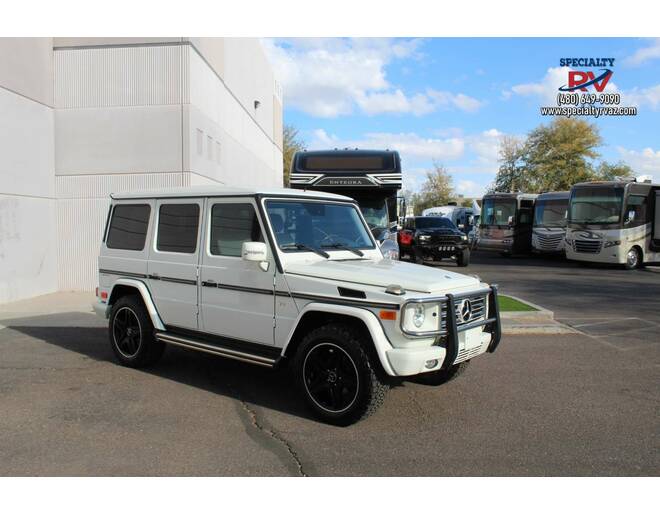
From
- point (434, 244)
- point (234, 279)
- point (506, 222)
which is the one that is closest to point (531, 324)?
point (234, 279)

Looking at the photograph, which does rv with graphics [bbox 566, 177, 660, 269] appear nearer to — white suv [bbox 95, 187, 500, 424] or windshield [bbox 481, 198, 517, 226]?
windshield [bbox 481, 198, 517, 226]

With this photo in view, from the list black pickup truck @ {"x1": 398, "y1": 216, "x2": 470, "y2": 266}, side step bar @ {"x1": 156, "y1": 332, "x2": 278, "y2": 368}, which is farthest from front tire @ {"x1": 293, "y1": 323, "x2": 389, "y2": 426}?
black pickup truck @ {"x1": 398, "y1": 216, "x2": 470, "y2": 266}

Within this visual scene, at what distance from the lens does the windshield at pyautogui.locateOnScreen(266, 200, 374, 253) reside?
5.53 metres

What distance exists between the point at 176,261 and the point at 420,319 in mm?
2923

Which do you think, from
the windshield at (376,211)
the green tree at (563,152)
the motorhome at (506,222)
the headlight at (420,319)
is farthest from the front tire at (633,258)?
the green tree at (563,152)

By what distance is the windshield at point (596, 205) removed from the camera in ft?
66.4

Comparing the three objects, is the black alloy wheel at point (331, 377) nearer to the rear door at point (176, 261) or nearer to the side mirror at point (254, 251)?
the side mirror at point (254, 251)

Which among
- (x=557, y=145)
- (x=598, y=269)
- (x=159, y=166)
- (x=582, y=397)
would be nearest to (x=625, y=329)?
(x=582, y=397)

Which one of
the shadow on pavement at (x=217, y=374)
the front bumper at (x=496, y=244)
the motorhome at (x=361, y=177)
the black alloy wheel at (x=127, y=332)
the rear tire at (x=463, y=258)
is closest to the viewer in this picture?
the shadow on pavement at (x=217, y=374)

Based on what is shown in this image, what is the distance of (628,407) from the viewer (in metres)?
5.43

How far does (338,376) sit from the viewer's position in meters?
4.86

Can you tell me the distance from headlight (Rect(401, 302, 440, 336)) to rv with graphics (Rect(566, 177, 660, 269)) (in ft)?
58.0

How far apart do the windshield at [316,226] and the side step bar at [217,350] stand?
1055mm

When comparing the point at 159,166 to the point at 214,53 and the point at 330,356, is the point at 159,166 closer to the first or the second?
the point at 214,53
